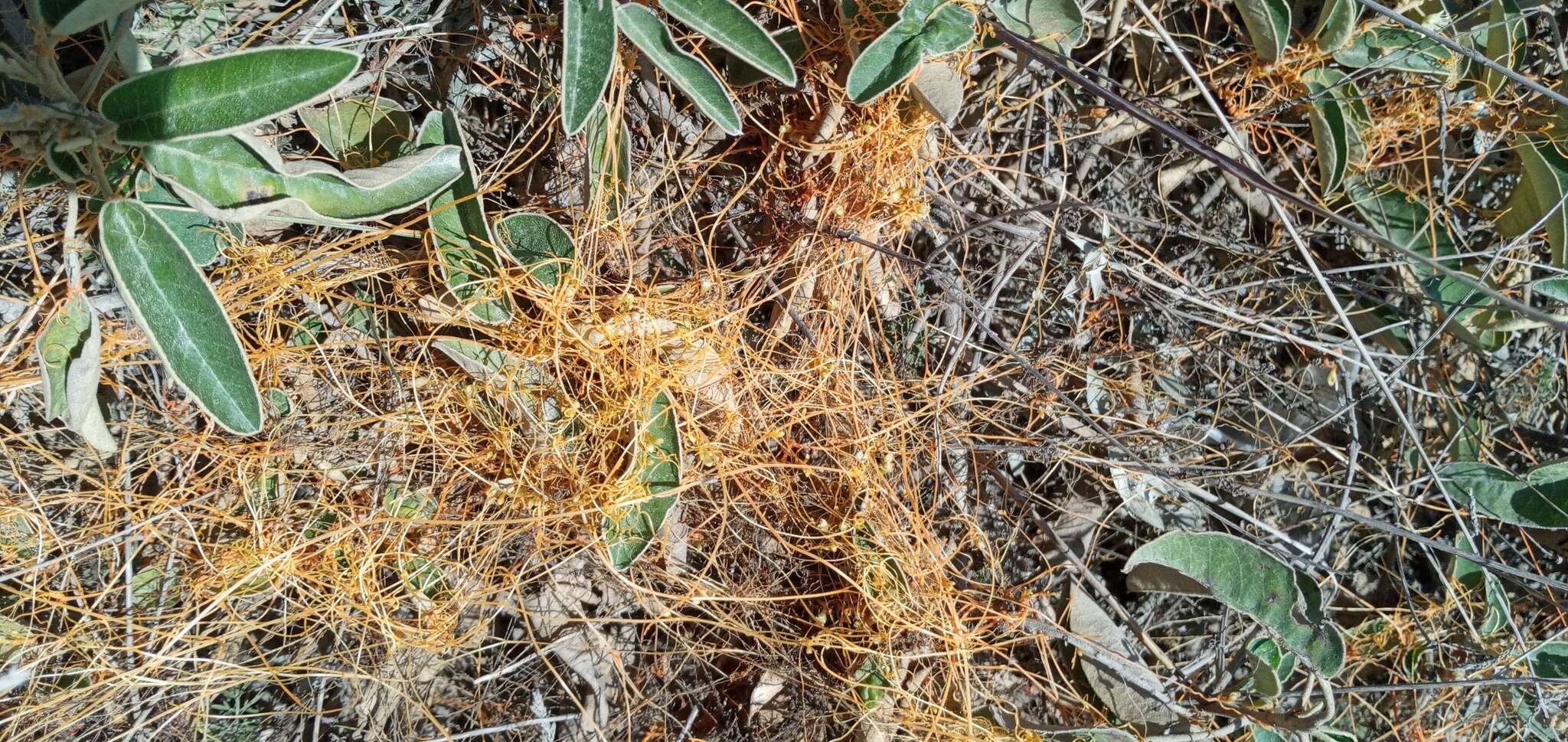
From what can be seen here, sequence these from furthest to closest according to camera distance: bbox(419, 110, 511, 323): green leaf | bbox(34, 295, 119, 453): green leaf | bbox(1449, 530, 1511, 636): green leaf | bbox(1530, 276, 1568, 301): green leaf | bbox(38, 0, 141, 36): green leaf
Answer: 1. bbox(1449, 530, 1511, 636): green leaf
2. bbox(1530, 276, 1568, 301): green leaf
3. bbox(419, 110, 511, 323): green leaf
4. bbox(34, 295, 119, 453): green leaf
5. bbox(38, 0, 141, 36): green leaf

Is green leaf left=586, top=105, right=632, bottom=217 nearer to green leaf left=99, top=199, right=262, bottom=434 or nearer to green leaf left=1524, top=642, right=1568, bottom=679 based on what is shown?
green leaf left=99, top=199, right=262, bottom=434

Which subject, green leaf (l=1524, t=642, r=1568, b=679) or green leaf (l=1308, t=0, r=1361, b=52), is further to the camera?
green leaf (l=1524, t=642, r=1568, b=679)

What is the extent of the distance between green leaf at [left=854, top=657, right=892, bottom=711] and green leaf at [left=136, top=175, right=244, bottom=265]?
0.88 meters

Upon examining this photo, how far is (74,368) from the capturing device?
3.00 feet

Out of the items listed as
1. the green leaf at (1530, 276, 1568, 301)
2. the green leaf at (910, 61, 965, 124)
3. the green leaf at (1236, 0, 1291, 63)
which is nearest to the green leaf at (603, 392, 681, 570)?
the green leaf at (910, 61, 965, 124)

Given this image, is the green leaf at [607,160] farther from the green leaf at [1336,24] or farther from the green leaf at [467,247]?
the green leaf at [1336,24]

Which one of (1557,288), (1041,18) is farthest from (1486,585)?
(1041,18)

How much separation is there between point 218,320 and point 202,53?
331 millimetres

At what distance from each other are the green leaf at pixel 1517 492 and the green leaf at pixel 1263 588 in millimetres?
320

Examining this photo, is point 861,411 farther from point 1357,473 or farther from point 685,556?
point 1357,473

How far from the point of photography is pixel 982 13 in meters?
1.07

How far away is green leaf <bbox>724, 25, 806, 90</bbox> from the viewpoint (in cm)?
109

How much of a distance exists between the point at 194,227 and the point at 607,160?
1.44 ft

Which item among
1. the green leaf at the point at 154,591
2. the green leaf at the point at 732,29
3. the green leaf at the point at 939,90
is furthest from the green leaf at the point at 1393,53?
the green leaf at the point at 154,591
